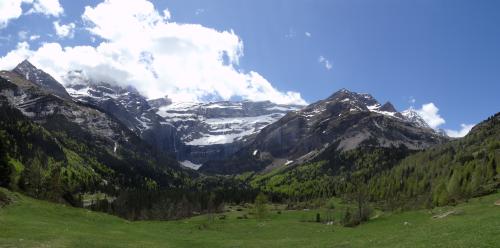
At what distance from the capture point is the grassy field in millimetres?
44125

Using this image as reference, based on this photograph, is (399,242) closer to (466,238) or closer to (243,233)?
(466,238)

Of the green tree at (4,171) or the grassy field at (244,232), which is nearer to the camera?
the grassy field at (244,232)

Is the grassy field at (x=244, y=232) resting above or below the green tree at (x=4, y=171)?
below

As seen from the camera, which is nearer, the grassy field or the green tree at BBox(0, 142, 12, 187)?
the grassy field

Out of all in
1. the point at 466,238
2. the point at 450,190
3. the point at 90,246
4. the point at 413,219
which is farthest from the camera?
the point at 450,190

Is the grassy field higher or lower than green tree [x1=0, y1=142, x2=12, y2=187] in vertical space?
lower

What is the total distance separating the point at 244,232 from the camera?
85.7 meters

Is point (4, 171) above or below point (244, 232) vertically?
above

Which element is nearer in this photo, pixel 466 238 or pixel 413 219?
pixel 466 238

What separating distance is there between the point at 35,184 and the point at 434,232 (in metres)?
142

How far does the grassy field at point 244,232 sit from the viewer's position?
44.1 metres

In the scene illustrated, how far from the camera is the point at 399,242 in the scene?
147ft

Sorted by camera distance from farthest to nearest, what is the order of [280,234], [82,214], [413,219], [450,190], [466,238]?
[450,190]
[82,214]
[280,234]
[413,219]
[466,238]

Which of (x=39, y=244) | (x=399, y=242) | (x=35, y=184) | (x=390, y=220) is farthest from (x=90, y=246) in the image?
(x=35, y=184)
